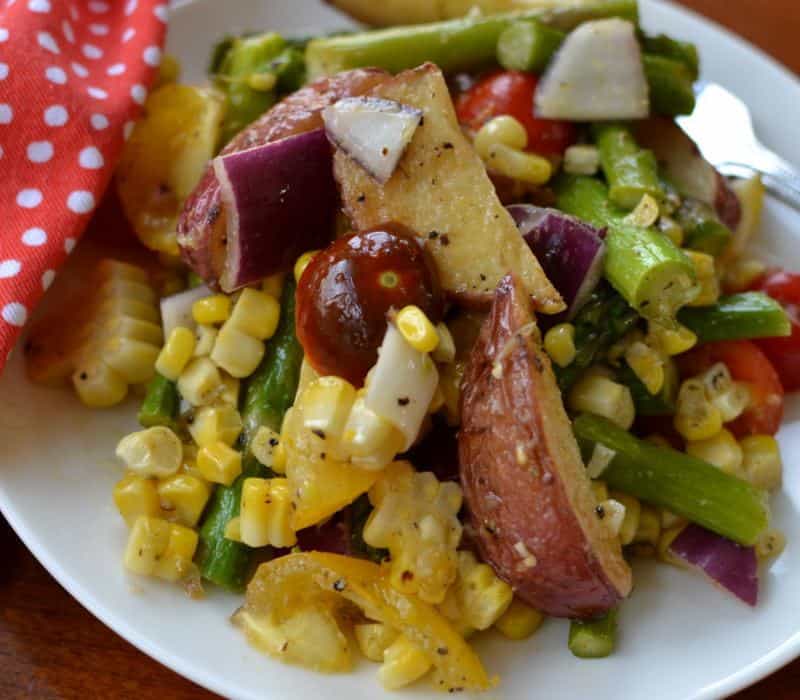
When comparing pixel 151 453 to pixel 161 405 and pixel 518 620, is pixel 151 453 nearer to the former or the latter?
pixel 161 405

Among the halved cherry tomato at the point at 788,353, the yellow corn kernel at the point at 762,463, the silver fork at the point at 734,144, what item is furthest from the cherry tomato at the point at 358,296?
the silver fork at the point at 734,144

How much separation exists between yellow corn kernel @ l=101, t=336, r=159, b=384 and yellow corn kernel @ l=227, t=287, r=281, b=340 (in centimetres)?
→ 28

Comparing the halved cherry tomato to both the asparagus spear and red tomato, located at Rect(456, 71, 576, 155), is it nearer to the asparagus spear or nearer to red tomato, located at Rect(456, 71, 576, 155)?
red tomato, located at Rect(456, 71, 576, 155)

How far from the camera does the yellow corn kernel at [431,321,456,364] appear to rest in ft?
6.93

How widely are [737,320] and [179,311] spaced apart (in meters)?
1.51

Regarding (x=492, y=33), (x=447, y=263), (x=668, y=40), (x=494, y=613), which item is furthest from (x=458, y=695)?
(x=668, y=40)

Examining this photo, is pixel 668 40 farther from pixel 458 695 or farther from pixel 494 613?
pixel 458 695

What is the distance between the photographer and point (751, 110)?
317 centimetres

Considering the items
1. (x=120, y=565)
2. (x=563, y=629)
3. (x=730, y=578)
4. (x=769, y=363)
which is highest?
(x=769, y=363)

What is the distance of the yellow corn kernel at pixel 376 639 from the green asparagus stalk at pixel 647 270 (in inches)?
38.2

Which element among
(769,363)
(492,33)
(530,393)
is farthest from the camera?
(492,33)

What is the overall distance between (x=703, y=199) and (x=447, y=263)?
1.01 meters

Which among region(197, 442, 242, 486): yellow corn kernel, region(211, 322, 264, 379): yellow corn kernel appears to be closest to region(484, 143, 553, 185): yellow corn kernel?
region(211, 322, 264, 379): yellow corn kernel

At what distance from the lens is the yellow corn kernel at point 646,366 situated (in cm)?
237
